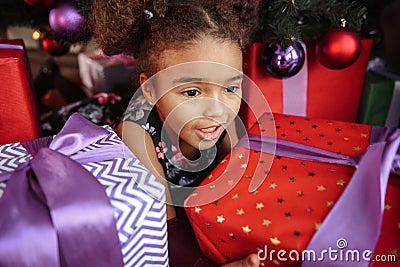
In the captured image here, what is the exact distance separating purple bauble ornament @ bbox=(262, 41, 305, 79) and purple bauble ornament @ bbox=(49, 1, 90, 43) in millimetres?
383

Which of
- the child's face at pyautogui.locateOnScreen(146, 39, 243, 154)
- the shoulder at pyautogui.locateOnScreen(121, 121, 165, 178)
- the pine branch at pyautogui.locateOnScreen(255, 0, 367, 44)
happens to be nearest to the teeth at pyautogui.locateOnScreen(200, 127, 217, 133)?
the child's face at pyautogui.locateOnScreen(146, 39, 243, 154)

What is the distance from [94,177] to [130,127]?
26 centimetres

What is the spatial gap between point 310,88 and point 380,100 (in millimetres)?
217

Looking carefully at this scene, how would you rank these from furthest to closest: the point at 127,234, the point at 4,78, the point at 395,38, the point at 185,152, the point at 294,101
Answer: the point at 395,38 < the point at 294,101 < the point at 185,152 < the point at 4,78 < the point at 127,234

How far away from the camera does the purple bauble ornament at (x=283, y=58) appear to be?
32.0 inches

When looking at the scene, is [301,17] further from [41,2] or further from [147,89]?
[41,2]

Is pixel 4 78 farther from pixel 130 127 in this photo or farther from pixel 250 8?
pixel 250 8

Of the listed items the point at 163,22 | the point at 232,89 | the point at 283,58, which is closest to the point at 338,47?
the point at 283,58

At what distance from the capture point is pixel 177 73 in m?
0.70

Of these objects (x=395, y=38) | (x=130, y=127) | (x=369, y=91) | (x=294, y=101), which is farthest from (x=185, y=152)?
(x=395, y=38)

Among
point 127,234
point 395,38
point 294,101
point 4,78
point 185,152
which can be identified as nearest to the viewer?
point 127,234

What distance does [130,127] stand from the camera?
0.77 m

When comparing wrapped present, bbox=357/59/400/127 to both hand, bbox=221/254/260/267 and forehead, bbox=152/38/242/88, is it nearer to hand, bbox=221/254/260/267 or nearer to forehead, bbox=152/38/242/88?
forehead, bbox=152/38/242/88

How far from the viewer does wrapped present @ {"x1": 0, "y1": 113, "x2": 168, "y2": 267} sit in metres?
0.47
